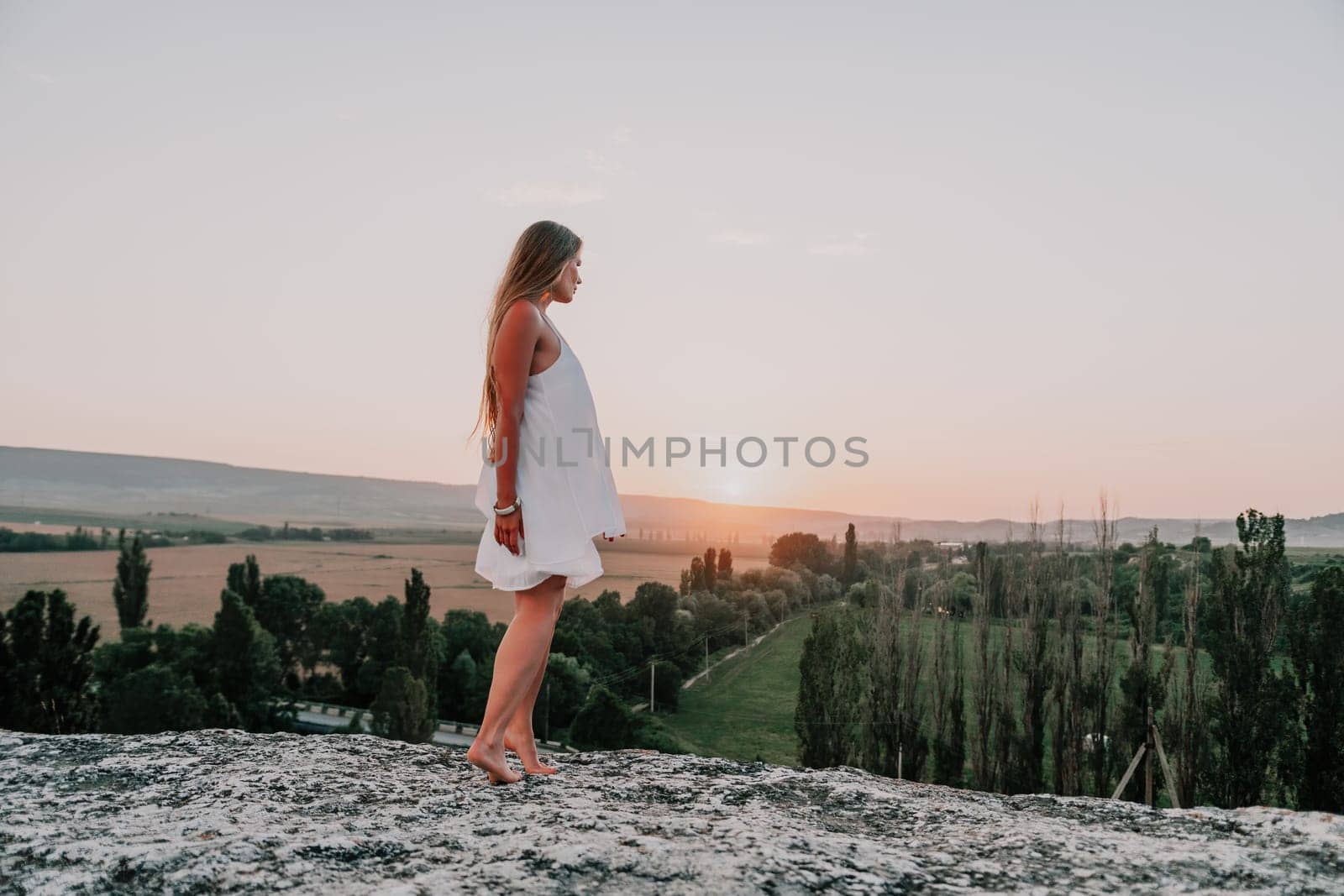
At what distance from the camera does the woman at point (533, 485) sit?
3.12 metres

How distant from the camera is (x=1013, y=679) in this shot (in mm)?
17672

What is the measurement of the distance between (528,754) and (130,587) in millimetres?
41259

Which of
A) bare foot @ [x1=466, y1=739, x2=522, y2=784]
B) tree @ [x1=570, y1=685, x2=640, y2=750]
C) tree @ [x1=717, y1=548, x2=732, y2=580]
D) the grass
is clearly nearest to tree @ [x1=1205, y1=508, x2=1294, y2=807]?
bare foot @ [x1=466, y1=739, x2=522, y2=784]

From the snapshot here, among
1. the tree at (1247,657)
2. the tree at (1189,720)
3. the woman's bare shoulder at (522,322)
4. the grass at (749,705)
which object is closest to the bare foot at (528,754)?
the woman's bare shoulder at (522,322)

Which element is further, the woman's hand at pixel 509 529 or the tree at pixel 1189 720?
the tree at pixel 1189 720

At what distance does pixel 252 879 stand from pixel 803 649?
19.4 metres

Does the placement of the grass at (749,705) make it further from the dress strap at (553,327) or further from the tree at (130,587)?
the dress strap at (553,327)

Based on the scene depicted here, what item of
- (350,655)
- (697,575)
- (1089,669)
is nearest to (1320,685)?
(1089,669)

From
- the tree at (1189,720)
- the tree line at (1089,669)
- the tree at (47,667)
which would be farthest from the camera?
the tree at (47,667)

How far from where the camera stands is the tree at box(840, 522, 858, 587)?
32.5 m

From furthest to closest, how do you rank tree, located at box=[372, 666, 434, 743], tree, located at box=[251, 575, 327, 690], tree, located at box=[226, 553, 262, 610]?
1. tree, located at box=[226, 553, 262, 610]
2. tree, located at box=[251, 575, 327, 690]
3. tree, located at box=[372, 666, 434, 743]

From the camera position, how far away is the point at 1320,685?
43.0 feet

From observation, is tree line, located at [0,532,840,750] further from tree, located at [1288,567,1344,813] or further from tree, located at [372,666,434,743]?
tree, located at [1288,567,1344,813]

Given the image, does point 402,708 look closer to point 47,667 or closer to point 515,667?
point 47,667
